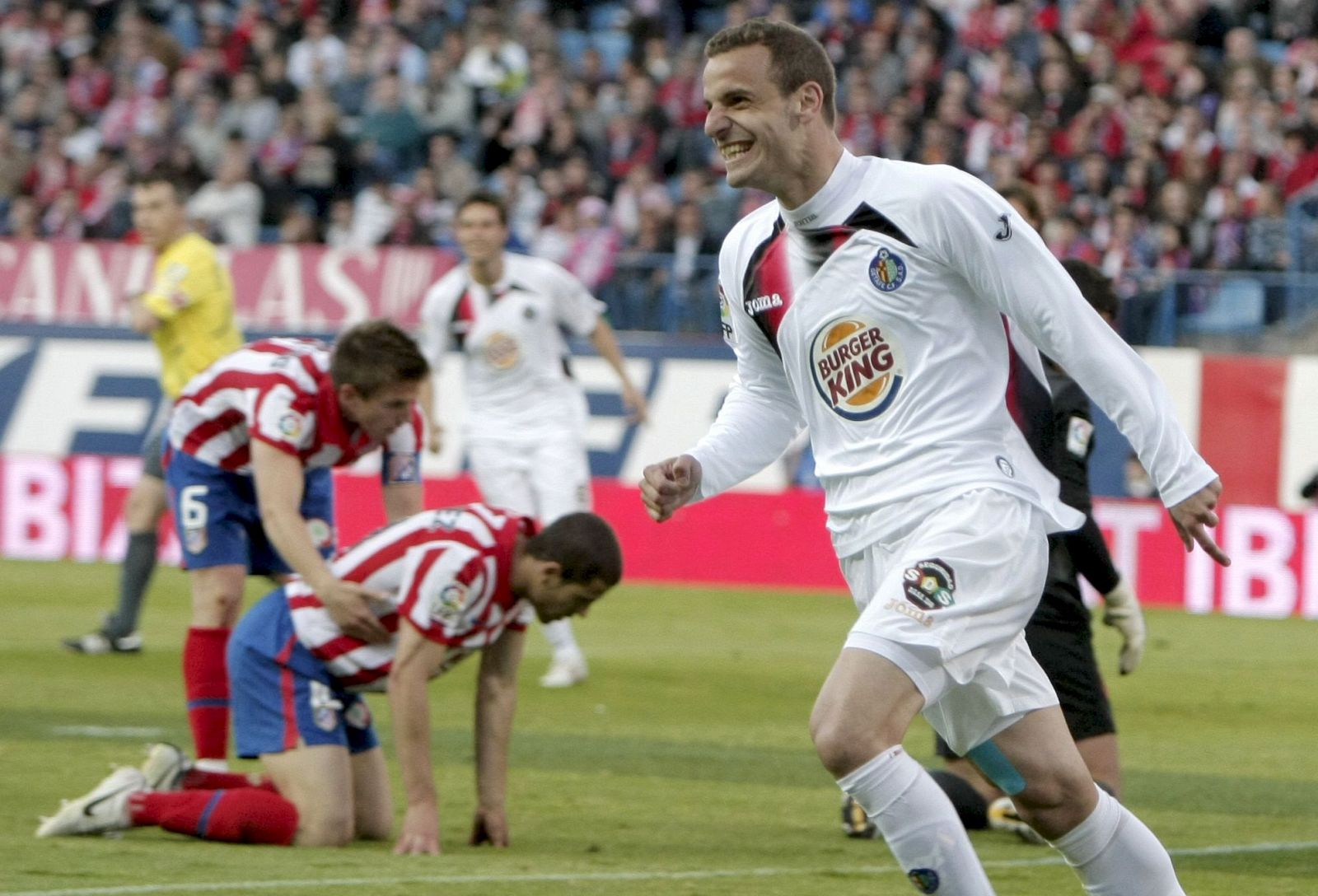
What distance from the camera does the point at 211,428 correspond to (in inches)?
310

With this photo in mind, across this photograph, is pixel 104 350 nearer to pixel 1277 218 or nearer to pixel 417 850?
pixel 1277 218

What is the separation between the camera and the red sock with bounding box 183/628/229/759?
766cm

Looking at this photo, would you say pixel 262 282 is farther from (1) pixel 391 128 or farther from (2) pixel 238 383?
(2) pixel 238 383

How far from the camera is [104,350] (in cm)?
1827

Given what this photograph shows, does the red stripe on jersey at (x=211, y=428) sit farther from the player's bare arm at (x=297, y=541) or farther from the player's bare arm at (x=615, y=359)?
the player's bare arm at (x=615, y=359)

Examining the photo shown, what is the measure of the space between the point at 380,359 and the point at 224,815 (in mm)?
1488

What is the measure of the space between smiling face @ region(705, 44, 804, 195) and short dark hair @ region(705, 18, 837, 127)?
2cm

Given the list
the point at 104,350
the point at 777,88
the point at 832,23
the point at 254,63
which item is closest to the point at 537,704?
the point at 777,88

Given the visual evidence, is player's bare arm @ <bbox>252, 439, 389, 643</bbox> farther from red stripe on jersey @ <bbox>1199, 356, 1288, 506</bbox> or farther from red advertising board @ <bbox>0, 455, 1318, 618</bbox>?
red stripe on jersey @ <bbox>1199, 356, 1288, 506</bbox>

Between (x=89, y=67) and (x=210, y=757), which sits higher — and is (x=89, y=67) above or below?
above

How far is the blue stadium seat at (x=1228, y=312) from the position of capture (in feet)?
58.9

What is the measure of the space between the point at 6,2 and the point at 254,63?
3762 mm

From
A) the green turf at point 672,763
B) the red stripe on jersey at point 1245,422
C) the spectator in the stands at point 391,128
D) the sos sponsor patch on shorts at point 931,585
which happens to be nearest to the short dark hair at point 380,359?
the green turf at point 672,763

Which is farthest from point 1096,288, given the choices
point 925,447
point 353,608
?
point 353,608
